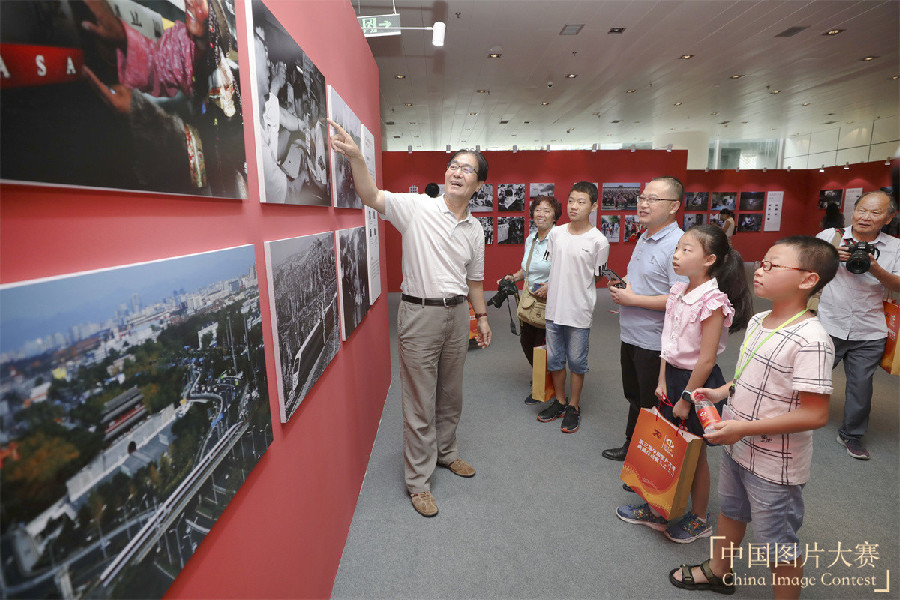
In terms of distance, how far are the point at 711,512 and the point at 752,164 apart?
2046 cm

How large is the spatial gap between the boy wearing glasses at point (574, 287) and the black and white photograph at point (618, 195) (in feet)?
22.5

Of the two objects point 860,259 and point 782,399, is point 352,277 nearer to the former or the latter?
point 782,399

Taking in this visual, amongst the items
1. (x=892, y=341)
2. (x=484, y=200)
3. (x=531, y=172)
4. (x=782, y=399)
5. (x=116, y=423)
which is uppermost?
(x=531, y=172)

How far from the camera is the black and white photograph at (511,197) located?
9.56 meters

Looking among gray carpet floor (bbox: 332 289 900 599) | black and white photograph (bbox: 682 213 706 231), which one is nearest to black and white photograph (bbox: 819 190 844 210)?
black and white photograph (bbox: 682 213 706 231)

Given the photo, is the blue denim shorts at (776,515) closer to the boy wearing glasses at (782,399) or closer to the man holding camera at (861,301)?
the boy wearing glasses at (782,399)

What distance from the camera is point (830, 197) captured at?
41.0ft

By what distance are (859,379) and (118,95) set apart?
14.6 feet

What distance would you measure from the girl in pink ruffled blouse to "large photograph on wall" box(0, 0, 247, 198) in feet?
6.69

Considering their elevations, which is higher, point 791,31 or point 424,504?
point 791,31

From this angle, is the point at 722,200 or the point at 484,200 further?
the point at 722,200

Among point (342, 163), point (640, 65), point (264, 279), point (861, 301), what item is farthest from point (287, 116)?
point (640, 65)

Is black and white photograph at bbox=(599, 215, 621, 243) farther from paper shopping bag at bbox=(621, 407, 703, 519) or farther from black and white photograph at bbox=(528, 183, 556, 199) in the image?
paper shopping bag at bbox=(621, 407, 703, 519)

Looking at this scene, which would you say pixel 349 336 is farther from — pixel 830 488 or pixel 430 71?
pixel 430 71
